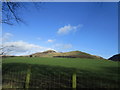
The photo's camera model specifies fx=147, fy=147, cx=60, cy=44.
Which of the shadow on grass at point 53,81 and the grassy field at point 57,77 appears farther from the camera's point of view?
the grassy field at point 57,77

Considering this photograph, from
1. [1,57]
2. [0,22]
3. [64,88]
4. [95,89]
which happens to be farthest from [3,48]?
[95,89]

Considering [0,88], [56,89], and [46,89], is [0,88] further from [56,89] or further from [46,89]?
[56,89]

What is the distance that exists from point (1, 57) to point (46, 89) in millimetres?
3019

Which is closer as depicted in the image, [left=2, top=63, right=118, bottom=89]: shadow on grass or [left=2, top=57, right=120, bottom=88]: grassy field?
[left=2, top=63, right=118, bottom=89]: shadow on grass

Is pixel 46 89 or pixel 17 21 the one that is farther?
pixel 17 21

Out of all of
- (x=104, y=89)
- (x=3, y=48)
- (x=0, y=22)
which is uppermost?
(x=0, y=22)

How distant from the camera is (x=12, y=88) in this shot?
25.7ft

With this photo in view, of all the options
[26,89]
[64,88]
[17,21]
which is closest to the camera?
[26,89]

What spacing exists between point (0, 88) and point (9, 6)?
4.70m

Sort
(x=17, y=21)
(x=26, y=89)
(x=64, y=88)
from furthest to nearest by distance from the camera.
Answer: (x=17, y=21), (x=64, y=88), (x=26, y=89)

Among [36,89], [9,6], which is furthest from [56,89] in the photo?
[9,6]

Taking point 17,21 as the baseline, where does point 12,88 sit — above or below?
below

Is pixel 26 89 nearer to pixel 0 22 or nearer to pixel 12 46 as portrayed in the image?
pixel 12 46

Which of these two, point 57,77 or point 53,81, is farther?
point 57,77
